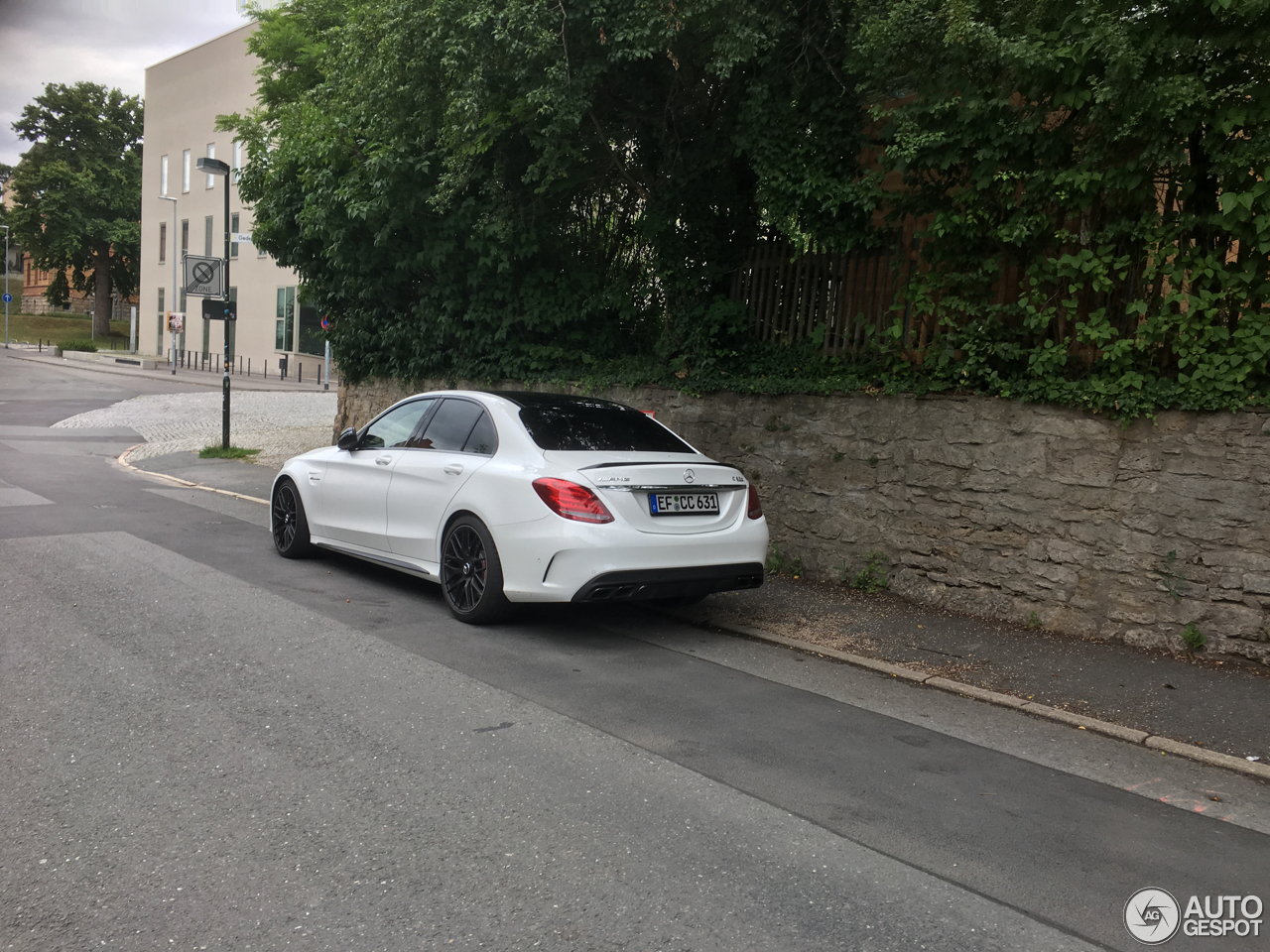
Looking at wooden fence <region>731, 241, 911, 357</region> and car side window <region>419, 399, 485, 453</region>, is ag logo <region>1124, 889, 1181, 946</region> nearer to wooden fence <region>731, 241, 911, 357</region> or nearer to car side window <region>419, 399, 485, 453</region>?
car side window <region>419, 399, 485, 453</region>

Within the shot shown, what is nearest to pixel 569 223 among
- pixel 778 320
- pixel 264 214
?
pixel 778 320

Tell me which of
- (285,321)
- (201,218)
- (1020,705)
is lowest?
(1020,705)

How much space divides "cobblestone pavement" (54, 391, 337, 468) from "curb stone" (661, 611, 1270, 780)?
12.4 m

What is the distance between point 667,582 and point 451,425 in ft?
7.36

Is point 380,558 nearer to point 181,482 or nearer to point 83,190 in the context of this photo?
point 181,482

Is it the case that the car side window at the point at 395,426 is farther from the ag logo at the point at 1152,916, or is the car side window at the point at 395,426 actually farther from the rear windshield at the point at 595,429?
the ag logo at the point at 1152,916

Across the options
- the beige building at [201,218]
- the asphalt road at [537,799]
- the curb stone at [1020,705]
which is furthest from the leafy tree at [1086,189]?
the beige building at [201,218]

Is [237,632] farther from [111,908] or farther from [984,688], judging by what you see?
[984,688]

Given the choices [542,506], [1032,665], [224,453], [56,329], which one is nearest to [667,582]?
[542,506]

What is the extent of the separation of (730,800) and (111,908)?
87.8 inches

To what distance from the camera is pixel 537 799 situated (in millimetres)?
4059

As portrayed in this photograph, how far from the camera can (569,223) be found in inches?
498

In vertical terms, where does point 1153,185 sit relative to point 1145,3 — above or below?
below

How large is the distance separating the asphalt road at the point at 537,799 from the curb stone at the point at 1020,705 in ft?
0.44
